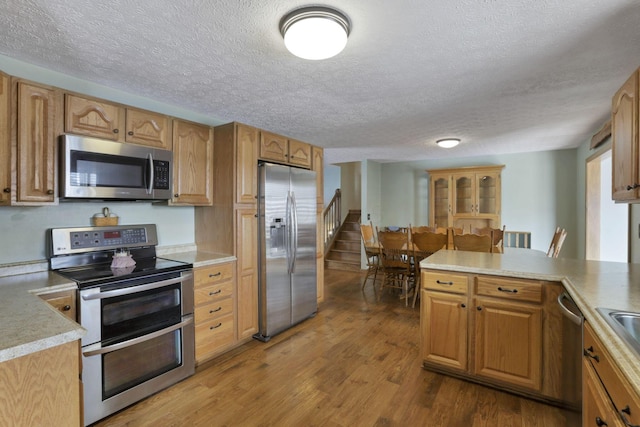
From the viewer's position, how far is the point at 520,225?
5461 mm

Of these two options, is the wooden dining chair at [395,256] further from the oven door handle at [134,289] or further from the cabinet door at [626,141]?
the oven door handle at [134,289]

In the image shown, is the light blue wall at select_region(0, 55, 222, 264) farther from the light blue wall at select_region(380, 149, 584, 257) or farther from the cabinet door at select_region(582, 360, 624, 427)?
the light blue wall at select_region(380, 149, 584, 257)

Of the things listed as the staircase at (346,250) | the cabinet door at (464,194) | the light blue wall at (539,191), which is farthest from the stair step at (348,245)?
the light blue wall at (539,191)

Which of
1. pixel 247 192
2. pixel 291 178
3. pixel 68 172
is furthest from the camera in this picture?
pixel 291 178

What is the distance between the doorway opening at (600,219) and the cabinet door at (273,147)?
14.0 feet

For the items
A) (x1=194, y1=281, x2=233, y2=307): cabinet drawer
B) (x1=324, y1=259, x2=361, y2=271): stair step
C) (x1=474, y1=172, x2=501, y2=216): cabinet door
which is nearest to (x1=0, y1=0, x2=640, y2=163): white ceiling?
(x1=194, y1=281, x2=233, y2=307): cabinet drawer

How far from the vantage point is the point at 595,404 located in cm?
121

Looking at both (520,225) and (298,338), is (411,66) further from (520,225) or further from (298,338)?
(520,225)

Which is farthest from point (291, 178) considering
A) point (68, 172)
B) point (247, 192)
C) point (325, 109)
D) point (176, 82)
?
point (68, 172)

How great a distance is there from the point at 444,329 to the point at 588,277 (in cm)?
96

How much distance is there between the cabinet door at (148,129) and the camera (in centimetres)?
233

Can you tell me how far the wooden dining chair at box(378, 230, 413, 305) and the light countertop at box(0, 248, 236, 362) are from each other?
3.29 meters

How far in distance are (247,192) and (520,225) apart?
5.05 meters

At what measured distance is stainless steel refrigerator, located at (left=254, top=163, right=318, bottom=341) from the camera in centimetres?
300
